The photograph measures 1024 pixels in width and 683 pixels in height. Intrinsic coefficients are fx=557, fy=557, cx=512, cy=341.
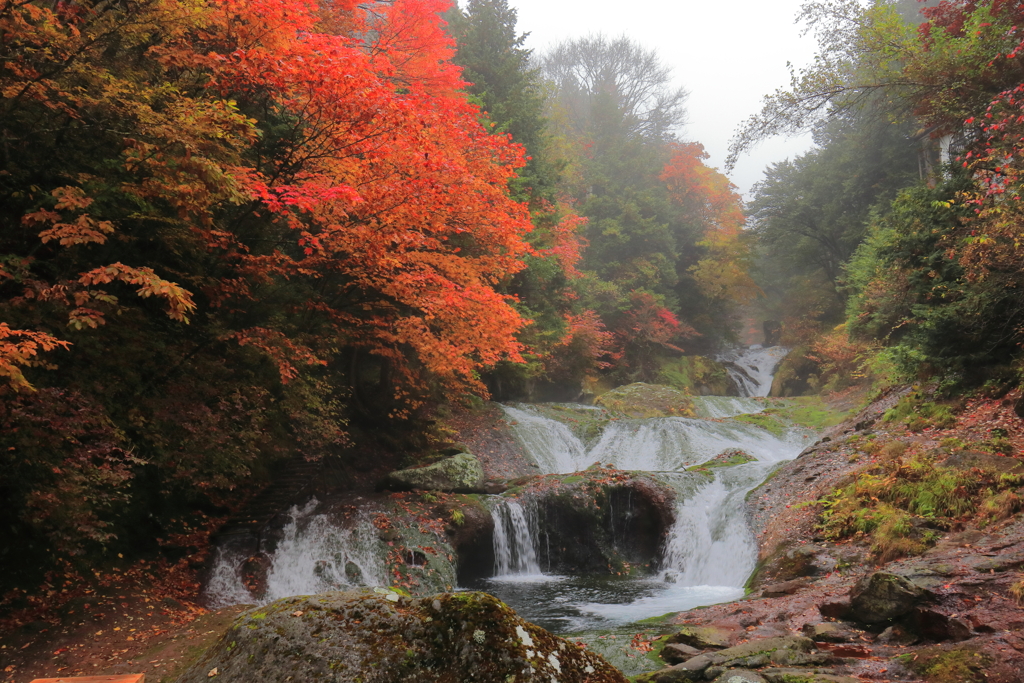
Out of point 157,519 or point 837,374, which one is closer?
point 157,519

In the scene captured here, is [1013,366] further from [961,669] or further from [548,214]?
[548,214]

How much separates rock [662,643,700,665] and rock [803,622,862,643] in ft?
3.58

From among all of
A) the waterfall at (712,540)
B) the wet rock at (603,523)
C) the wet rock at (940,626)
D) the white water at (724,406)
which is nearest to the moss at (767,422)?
the white water at (724,406)

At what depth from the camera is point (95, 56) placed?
21.8 ft

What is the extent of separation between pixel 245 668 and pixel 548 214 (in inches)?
683

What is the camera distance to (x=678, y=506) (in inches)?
448

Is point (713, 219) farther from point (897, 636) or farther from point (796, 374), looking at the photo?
point (897, 636)

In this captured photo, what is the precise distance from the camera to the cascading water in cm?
884

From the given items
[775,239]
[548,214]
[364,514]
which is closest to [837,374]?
[775,239]

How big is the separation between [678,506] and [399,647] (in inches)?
391

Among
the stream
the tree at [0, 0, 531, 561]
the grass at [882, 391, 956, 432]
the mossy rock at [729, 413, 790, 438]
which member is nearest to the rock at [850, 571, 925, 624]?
the stream

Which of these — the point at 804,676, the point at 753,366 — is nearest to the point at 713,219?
the point at 753,366

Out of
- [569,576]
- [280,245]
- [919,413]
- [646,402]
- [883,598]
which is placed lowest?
[569,576]

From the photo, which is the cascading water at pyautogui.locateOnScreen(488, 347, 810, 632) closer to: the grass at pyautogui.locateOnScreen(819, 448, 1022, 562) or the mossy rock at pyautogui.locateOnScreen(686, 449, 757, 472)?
the mossy rock at pyautogui.locateOnScreen(686, 449, 757, 472)
